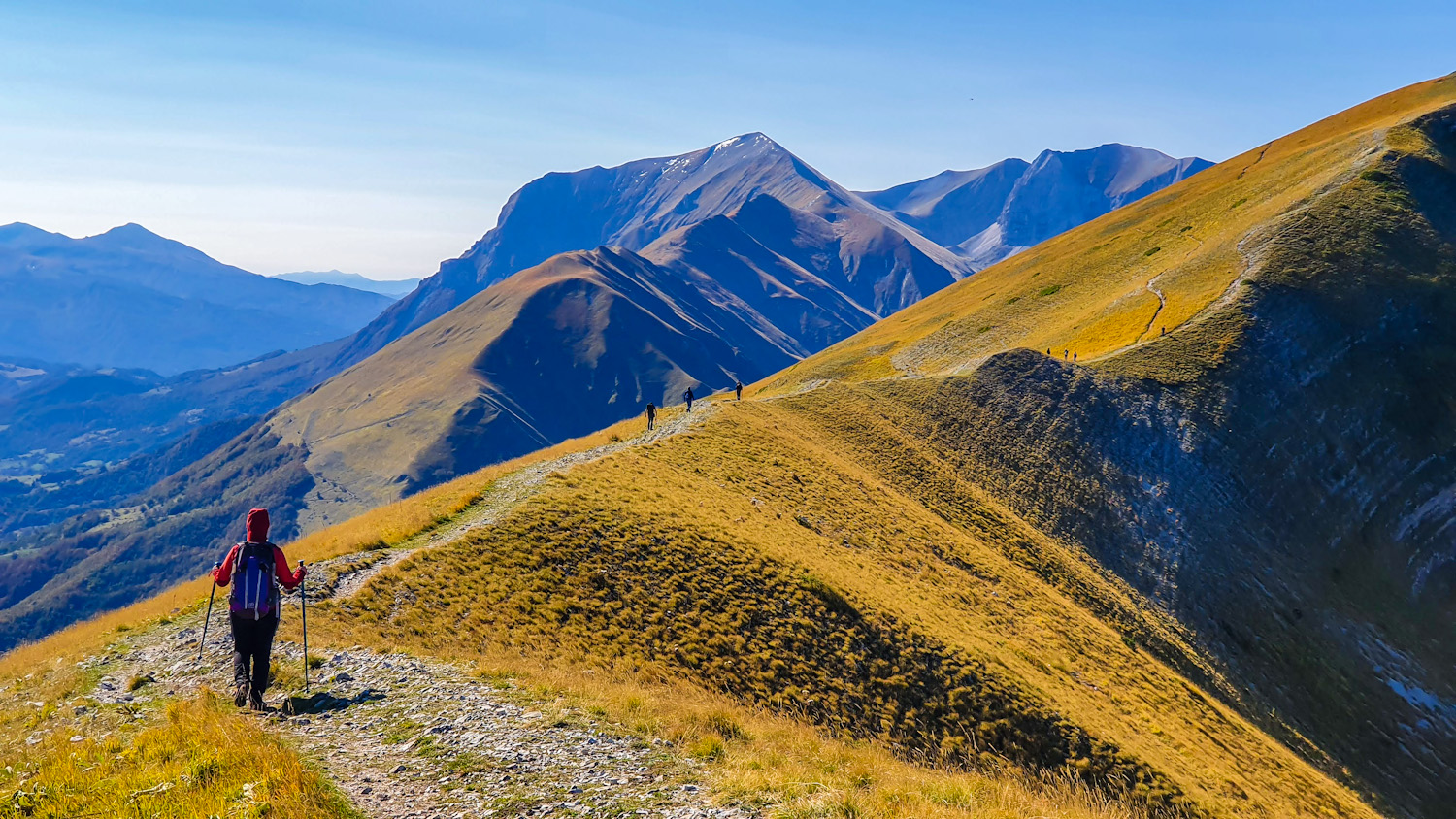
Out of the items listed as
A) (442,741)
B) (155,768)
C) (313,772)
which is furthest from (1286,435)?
(155,768)

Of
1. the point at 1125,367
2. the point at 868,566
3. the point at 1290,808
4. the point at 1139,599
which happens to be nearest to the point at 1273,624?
the point at 1139,599

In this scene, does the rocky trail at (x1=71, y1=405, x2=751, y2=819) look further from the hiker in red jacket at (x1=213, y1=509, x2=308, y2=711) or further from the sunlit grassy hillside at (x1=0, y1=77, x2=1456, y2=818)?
the sunlit grassy hillside at (x1=0, y1=77, x2=1456, y2=818)

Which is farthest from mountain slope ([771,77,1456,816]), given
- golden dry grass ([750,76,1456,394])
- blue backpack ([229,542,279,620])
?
blue backpack ([229,542,279,620])

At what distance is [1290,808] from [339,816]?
34.5 metres

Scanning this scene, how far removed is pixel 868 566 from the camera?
34219mm

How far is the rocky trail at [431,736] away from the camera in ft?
36.7

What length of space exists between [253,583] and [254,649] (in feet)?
5.12

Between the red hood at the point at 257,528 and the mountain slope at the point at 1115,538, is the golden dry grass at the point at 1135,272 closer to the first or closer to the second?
the mountain slope at the point at 1115,538

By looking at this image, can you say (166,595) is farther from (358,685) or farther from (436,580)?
(358,685)

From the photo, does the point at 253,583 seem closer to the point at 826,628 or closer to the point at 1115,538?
the point at 826,628

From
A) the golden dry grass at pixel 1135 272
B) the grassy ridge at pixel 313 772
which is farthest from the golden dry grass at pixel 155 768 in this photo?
the golden dry grass at pixel 1135 272

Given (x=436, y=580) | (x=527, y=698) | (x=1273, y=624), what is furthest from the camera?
(x=1273, y=624)

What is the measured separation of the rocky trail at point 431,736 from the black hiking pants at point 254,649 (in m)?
0.62

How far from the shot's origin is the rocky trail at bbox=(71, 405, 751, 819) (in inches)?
441
